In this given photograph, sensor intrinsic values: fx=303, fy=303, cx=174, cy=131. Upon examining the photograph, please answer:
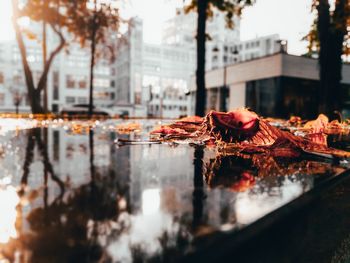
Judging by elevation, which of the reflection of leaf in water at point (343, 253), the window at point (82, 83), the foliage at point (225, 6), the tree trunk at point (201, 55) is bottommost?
the reflection of leaf in water at point (343, 253)

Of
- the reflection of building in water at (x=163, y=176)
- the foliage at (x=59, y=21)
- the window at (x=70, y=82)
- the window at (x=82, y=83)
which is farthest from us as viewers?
the window at (x=82, y=83)

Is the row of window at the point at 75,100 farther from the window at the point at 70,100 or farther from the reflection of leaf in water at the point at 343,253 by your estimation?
the reflection of leaf in water at the point at 343,253

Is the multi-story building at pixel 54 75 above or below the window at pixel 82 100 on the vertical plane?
above

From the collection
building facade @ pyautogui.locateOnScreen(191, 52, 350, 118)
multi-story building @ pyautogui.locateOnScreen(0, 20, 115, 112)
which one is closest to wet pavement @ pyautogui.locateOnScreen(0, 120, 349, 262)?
building facade @ pyautogui.locateOnScreen(191, 52, 350, 118)

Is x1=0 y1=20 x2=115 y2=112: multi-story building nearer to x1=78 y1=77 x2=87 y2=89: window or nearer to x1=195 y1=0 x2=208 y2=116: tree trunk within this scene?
x1=78 y1=77 x2=87 y2=89: window

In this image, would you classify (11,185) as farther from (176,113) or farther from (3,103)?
(176,113)

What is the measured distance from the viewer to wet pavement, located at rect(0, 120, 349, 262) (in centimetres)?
65

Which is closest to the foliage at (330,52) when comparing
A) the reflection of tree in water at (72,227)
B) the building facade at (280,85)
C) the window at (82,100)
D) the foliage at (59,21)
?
the reflection of tree in water at (72,227)

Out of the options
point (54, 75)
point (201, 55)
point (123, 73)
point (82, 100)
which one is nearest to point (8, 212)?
point (201, 55)

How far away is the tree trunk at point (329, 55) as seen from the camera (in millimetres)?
8469

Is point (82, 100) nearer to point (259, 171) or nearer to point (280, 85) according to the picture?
point (280, 85)

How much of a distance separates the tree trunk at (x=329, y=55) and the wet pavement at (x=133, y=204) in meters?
7.58

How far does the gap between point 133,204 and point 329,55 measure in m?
9.21

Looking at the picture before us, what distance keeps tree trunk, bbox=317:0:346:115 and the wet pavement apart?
758 cm
